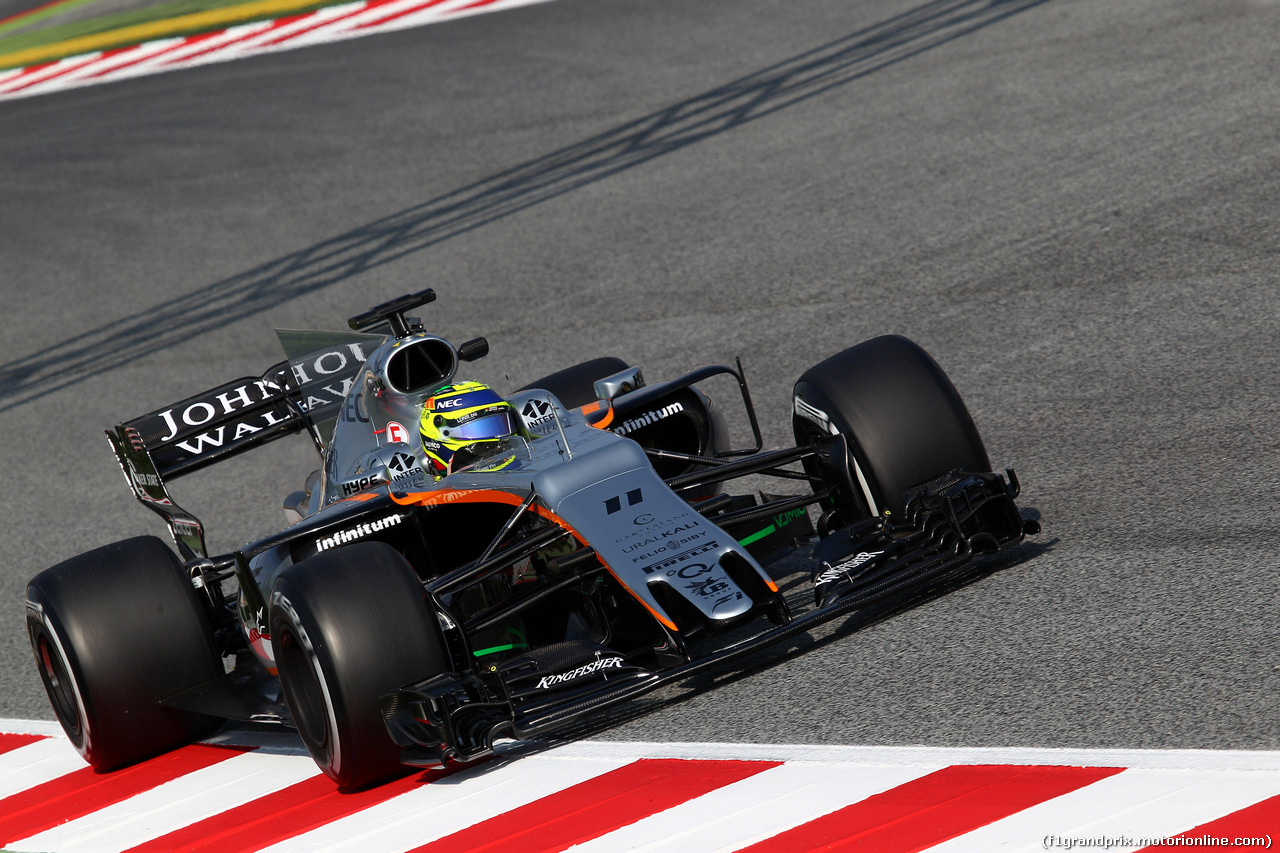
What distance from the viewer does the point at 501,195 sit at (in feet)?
46.1

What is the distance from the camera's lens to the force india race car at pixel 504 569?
461cm

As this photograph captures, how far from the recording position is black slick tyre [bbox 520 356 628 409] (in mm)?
7152

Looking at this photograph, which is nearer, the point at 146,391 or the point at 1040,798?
the point at 1040,798

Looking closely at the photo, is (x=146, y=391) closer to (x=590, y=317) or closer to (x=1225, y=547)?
(x=590, y=317)

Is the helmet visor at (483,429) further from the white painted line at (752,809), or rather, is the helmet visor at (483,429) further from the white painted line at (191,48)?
the white painted line at (191,48)

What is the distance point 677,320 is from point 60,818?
6.19 m

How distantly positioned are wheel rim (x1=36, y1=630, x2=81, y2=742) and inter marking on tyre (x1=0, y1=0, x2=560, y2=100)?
15.1 meters

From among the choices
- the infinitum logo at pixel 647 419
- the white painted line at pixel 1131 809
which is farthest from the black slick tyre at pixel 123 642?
the white painted line at pixel 1131 809

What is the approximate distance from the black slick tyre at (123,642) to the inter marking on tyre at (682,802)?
21 centimetres

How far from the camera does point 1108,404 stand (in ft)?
23.8

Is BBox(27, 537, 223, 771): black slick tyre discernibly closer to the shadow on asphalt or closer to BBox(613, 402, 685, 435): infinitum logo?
BBox(613, 402, 685, 435): infinitum logo

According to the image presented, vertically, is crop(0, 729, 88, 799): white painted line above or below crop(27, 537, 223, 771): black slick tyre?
below

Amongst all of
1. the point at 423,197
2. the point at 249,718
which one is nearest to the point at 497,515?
the point at 249,718

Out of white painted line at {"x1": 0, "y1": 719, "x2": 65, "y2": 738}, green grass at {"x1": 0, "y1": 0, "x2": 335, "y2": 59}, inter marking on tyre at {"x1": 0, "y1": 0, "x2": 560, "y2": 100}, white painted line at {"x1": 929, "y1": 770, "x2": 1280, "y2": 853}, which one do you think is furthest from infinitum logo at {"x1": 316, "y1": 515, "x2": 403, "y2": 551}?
green grass at {"x1": 0, "y1": 0, "x2": 335, "y2": 59}
